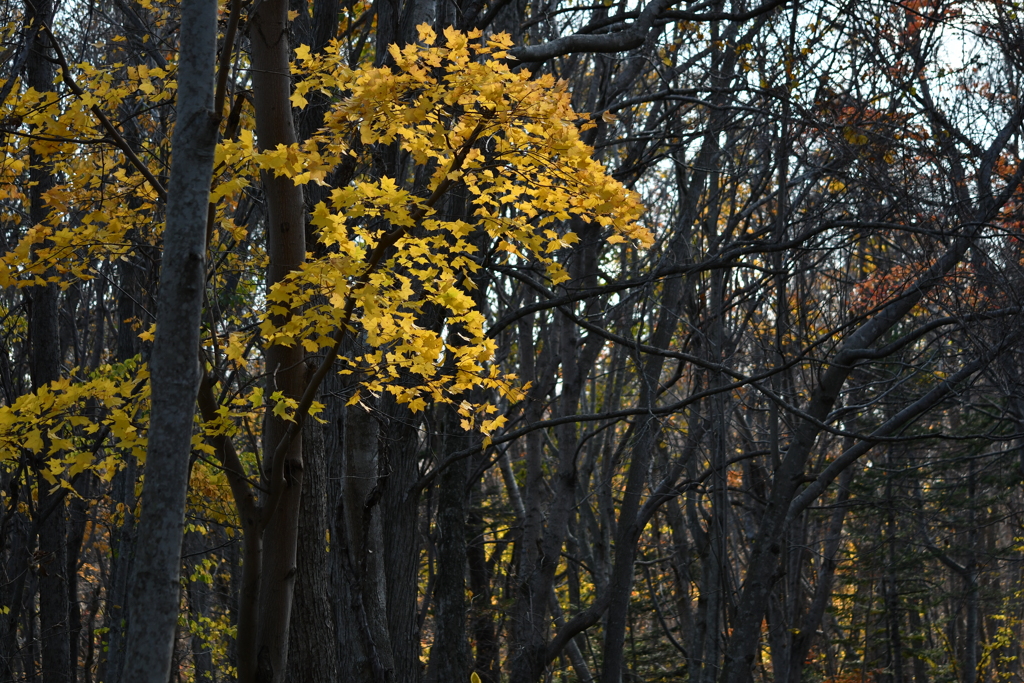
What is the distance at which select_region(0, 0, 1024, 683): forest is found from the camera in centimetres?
323

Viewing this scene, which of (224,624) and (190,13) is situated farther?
(224,624)

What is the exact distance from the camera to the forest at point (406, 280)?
3.23m

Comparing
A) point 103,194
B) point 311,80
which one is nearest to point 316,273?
point 311,80

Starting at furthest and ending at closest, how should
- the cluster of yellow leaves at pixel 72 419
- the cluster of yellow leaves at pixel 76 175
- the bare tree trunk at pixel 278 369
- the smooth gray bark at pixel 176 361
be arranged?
the bare tree trunk at pixel 278 369
the cluster of yellow leaves at pixel 76 175
the cluster of yellow leaves at pixel 72 419
the smooth gray bark at pixel 176 361

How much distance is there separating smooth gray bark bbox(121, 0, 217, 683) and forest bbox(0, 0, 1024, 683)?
0.04 feet

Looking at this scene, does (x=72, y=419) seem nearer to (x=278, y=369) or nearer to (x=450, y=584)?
(x=278, y=369)

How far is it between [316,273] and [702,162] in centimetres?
627

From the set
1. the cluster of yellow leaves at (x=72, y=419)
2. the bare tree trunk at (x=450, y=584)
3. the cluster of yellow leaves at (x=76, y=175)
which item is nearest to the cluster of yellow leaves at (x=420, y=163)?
the cluster of yellow leaves at (x=72, y=419)

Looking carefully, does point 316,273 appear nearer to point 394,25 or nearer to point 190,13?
point 190,13

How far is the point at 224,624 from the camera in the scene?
49.0ft

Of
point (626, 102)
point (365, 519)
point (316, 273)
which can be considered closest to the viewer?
point (316, 273)

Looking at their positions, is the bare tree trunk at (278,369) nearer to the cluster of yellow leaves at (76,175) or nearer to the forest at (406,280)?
the forest at (406,280)

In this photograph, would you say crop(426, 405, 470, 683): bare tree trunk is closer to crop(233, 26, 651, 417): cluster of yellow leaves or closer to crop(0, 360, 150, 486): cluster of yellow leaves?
crop(233, 26, 651, 417): cluster of yellow leaves

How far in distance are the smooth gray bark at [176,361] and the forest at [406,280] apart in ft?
0.04
